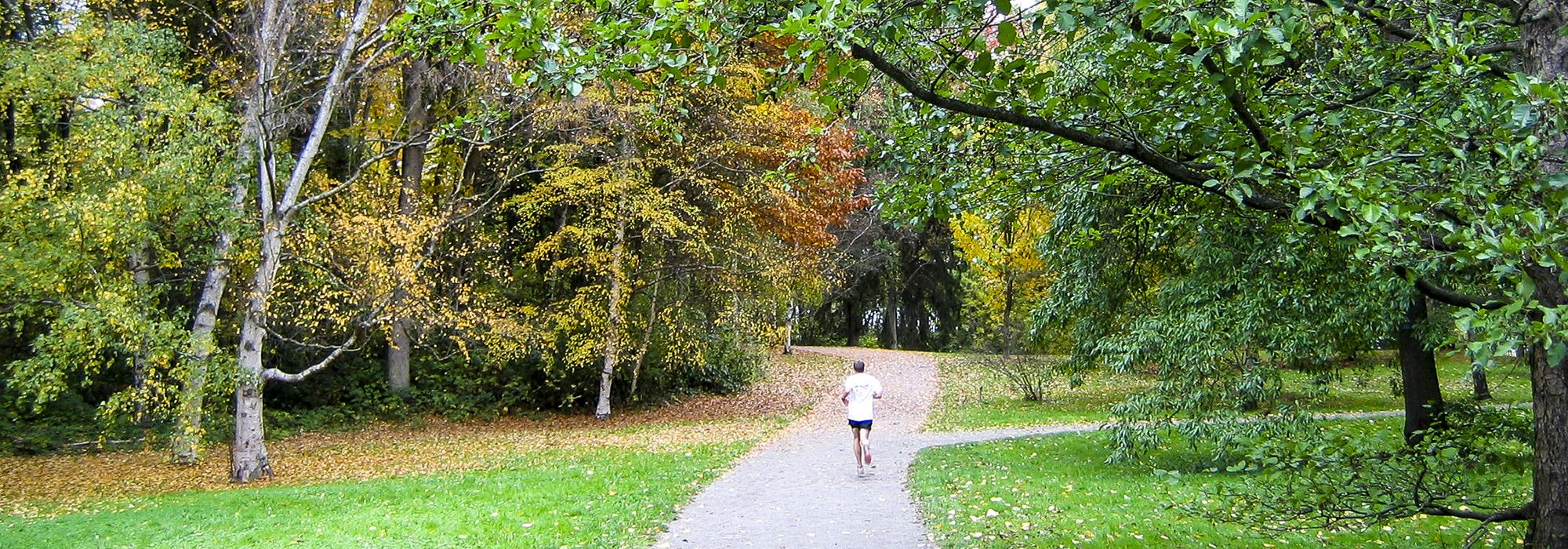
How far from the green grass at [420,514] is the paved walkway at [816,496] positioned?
398 millimetres

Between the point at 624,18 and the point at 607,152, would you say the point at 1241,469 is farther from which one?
the point at 607,152

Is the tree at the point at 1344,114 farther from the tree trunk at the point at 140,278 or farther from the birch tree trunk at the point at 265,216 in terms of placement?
the tree trunk at the point at 140,278

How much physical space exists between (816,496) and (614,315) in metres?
9.86

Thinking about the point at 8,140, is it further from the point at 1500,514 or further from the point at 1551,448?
the point at 1551,448

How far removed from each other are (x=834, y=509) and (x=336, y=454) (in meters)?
11.0

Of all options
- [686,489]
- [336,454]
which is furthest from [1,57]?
[686,489]

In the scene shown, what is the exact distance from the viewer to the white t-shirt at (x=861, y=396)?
11250 millimetres

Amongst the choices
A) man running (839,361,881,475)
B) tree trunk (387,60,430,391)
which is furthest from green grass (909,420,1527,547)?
tree trunk (387,60,430,391)

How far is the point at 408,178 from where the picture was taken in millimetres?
21031

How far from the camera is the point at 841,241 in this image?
3391 centimetres

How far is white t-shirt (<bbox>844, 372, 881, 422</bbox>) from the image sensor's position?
1125cm

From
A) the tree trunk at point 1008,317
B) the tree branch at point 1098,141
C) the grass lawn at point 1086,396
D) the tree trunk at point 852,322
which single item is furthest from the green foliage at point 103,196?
the tree trunk at point 852,322

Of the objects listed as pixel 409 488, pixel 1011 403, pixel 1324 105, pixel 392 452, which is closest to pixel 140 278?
pixel 392 452

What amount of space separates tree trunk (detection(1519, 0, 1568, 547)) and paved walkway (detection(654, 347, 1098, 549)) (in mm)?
4344
